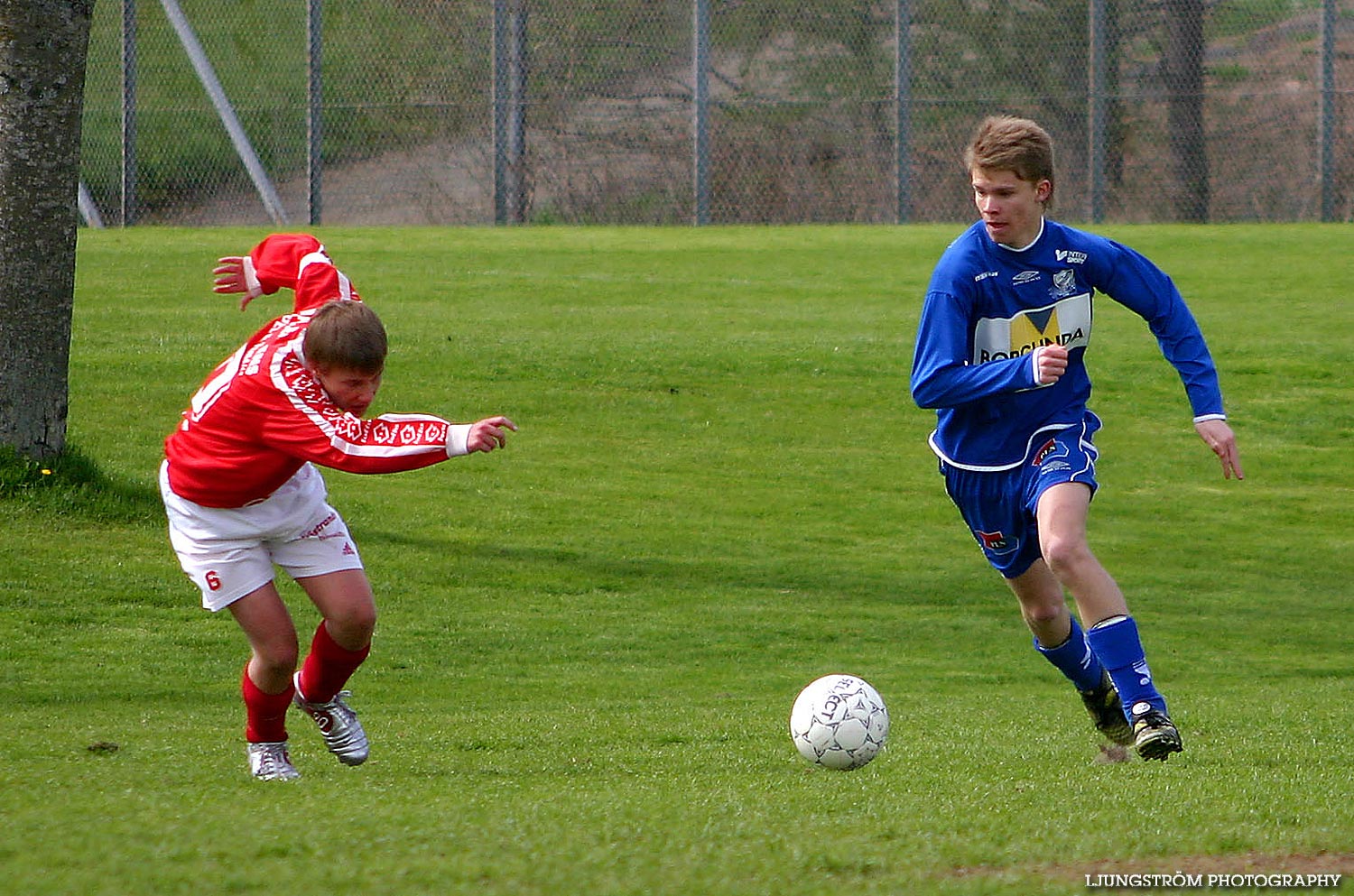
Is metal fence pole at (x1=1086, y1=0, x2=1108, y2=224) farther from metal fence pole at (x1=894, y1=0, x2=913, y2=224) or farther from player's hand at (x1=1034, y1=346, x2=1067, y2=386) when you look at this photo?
player's hand at (x1=1034, y1=346, x2=1067, y2=386)

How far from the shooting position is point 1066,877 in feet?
11.1

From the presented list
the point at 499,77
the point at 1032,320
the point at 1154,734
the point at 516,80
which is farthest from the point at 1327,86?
the point at 1154,734

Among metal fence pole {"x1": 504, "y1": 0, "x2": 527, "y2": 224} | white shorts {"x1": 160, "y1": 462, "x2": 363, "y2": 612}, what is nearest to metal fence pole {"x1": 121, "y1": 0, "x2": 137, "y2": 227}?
metal fence pole {"x1": 504, "y1": 0, "x2": 527, "y2": 224}

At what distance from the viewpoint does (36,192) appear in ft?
30.5

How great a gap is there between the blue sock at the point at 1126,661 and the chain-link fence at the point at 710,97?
1391cm

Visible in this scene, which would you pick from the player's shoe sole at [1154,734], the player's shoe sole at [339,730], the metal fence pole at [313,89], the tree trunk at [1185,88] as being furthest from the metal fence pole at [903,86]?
the player's shoe sole at [339,730]

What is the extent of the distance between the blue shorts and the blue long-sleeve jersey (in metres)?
0.04

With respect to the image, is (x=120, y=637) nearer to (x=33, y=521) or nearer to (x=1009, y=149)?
(x=33, y=521)

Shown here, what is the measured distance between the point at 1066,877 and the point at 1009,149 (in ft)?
8.40

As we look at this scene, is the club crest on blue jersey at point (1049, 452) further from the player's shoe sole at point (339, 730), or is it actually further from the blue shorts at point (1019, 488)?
the player's shoe sole at point (339, 730)

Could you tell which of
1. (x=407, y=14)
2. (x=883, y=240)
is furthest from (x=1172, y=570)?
(x=407, y=14)

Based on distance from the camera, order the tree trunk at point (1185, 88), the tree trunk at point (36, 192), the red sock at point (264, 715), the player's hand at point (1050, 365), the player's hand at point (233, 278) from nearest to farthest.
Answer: the player's hand at point (1050, 365), the red sock at point (264, 715), the player's hand at point (233, 278), the tree trunk at point (36, 192), the tree trunk at point (1185, 88)

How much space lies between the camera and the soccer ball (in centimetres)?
521

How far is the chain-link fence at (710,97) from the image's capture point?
59.9 ft
